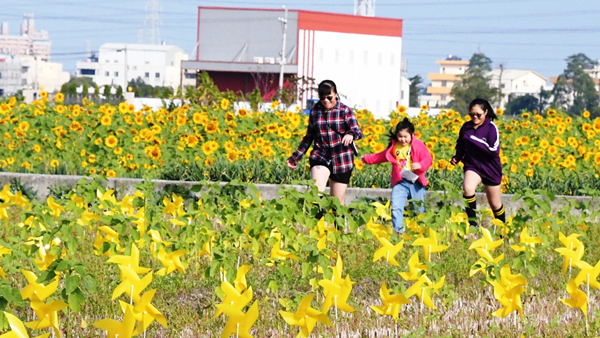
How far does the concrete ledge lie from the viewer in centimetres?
840

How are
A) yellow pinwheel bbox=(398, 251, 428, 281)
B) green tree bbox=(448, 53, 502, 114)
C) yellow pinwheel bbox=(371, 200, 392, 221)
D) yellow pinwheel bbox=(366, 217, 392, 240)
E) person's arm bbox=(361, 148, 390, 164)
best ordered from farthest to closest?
green tree bbox=(448, 53, 502, 114) → person's arm bbox=(361, 148, 390, 164) → yellow pinwheel bbox=(371, 200, 392, 221) → yellow pinwheel bbox=(366, 217, 392, 240) → yellow pinwheel bbox=(398, 251, 428, 281)

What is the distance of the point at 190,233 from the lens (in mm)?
5430

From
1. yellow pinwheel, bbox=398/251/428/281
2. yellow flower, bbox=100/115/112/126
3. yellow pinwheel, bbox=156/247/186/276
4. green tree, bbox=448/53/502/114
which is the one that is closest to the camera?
yellow pinwheel, bbox=398/251/428/281

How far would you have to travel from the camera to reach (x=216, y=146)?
1038 centimetres

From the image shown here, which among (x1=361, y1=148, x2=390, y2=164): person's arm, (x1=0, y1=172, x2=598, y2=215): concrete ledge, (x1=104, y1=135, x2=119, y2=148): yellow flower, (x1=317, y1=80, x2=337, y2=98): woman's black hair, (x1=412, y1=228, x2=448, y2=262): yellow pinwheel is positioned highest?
(x1=317, y1=80, x2=337, y2=98): woman's black hair

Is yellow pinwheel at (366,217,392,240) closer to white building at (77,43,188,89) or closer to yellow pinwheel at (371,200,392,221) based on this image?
yellow pinwheel at (371,200,392,221)

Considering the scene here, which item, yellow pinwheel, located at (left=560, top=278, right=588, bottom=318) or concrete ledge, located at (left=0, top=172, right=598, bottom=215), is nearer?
yellow pinwheel, located at (left=560, top=278, right=588, bottom=318)

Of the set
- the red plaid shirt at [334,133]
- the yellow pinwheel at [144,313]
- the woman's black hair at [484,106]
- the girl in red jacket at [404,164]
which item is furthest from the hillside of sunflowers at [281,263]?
the woman's black hair at [484,106]

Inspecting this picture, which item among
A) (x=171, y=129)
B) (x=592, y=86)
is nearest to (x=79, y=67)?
(x=592, y=86)

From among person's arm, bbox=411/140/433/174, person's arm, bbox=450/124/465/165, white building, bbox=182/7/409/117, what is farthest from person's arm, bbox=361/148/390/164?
white building, bbox=182/7/409/117

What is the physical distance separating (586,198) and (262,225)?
160 inches

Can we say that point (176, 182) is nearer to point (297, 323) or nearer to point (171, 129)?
point (171, 129)

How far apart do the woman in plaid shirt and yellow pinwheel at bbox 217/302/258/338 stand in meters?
3.68

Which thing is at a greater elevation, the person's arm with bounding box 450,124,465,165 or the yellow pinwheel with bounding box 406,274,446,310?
the person's arm with bounding box 450,124,465,165
